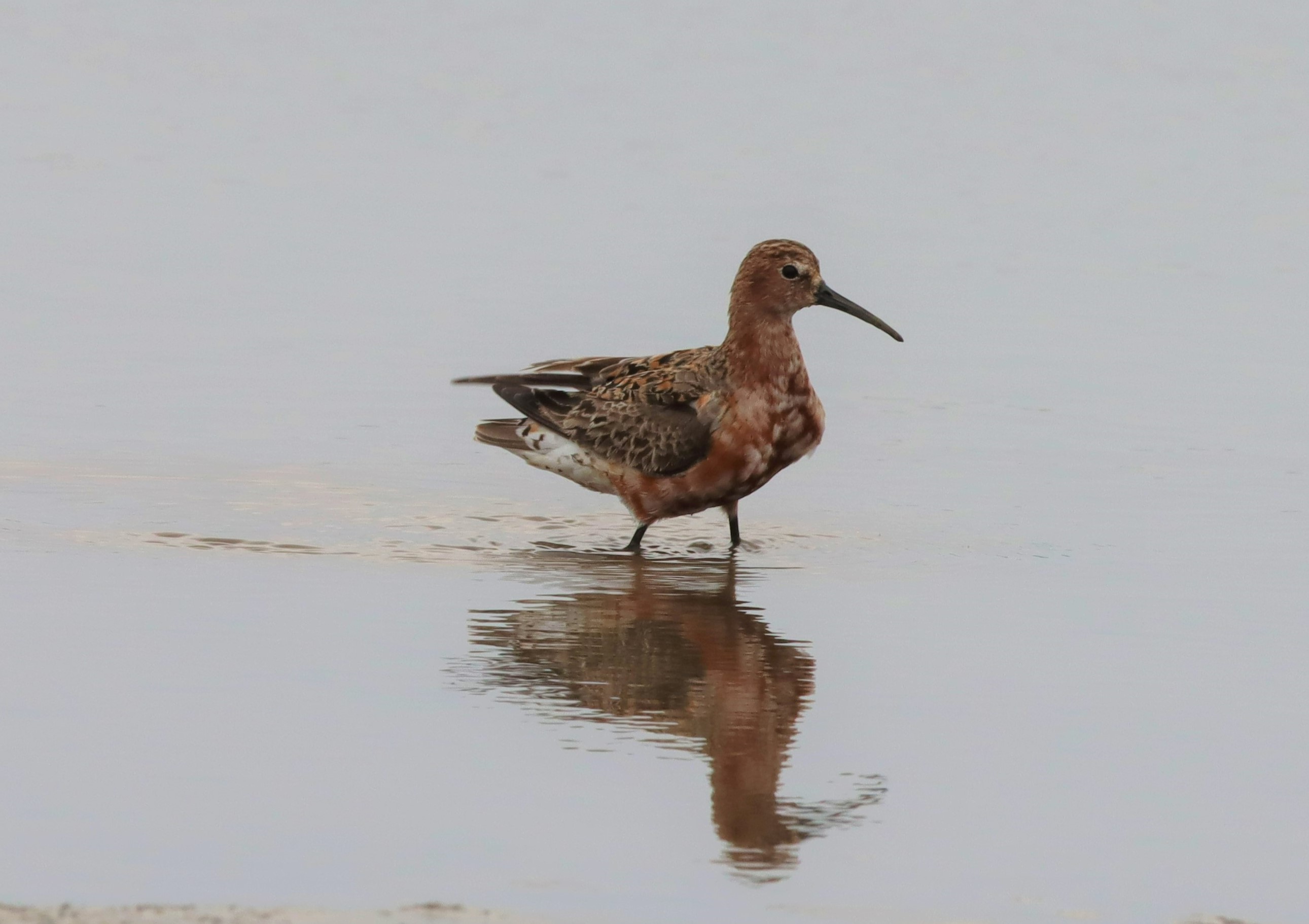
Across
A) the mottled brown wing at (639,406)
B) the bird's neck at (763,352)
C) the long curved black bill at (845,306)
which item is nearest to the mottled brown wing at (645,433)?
the mottled brown wing at (639,406)

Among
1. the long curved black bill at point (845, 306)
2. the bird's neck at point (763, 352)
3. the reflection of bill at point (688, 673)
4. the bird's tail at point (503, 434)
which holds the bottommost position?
the reflection of bill at point (688, 673)

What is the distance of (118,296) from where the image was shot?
15477 mm

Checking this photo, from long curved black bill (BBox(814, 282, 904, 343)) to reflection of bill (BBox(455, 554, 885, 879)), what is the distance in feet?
5.78

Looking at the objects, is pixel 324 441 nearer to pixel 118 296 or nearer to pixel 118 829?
pixel 118 296

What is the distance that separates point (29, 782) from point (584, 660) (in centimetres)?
249

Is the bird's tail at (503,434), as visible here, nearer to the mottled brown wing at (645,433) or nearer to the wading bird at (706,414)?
the wading bird at (706,414)

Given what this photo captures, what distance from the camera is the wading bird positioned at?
10.9 metres

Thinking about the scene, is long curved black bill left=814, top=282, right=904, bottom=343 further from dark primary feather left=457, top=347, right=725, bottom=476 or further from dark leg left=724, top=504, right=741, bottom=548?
dark leg left=724, top=504, right=741, bottom=548

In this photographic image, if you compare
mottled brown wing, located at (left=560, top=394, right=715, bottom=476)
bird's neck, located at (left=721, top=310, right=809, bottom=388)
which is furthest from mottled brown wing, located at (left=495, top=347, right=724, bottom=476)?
bird's neck, located at (left=721, top=310, right=809, bottom=388)

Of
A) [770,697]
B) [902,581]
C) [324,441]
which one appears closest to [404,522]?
[324,441]

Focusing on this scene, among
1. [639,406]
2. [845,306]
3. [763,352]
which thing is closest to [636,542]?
[639,406]

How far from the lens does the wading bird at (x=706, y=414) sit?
10.9 m

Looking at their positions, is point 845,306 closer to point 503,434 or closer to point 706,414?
point 706,414

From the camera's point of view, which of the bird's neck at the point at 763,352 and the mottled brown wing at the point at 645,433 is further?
the bird's neck at the point at 763,352
